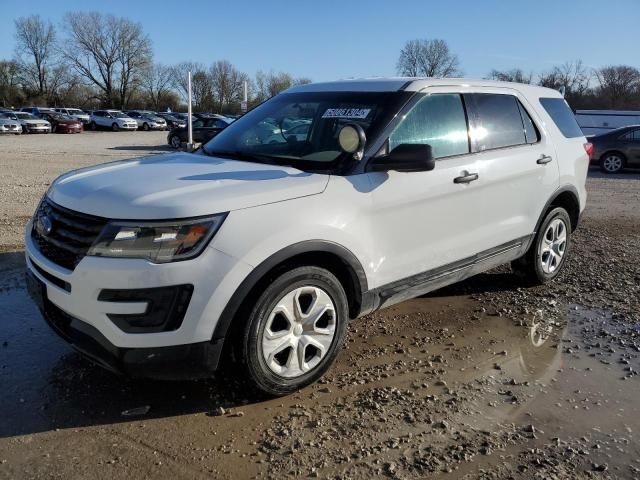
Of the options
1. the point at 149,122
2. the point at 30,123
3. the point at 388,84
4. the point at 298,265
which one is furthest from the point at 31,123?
the point at 298,265

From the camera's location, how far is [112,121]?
44906 mm

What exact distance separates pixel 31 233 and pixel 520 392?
3.19 meters

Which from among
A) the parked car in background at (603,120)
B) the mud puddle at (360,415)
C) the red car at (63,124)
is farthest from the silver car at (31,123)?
the mud puddle at (360,415)

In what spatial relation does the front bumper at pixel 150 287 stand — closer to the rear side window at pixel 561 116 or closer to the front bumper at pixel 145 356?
the front bumper at pixel 145 356

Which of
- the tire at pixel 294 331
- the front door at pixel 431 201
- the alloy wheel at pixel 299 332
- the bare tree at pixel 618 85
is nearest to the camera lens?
the tire at pixel 294 331

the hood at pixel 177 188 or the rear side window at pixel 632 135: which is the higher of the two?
the rear side window at pixel 632 135

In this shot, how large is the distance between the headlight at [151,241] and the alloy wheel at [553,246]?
11.9 feet

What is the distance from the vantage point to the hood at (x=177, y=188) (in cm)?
280

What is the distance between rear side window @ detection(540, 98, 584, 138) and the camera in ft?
17.3

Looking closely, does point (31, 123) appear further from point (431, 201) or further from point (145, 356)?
point (145, 356)

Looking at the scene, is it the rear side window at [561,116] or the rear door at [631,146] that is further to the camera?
the rear door at [631,146]

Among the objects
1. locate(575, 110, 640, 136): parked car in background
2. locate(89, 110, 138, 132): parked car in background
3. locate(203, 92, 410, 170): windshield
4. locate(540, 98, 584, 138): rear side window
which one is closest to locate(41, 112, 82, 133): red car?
locate(89, 110, 138, 132): parked car in background

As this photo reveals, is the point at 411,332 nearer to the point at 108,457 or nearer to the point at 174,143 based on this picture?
the point at 108,457

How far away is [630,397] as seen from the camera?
3434 mm
